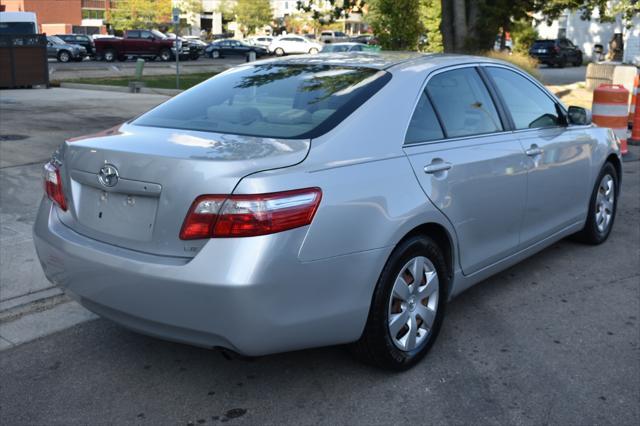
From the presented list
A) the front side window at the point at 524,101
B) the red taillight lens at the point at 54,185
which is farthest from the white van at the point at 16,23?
the red taillight lens at the point at 54,185

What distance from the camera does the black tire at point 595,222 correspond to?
599 cm

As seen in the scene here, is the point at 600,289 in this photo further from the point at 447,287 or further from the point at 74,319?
the point at 74,319

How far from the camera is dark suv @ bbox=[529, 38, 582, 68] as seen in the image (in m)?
42.1

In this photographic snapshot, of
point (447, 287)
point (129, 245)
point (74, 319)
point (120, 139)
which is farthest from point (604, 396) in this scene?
point (74, 319)

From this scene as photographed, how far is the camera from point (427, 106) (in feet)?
13.6

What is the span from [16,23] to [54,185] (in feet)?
94.6

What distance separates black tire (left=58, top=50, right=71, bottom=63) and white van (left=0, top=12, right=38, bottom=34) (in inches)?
514

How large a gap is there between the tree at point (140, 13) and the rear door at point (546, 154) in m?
76.0

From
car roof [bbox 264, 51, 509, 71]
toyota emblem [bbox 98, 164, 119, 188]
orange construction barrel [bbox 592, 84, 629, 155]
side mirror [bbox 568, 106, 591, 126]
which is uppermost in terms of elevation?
car roof [bbox 264, 51, 509, 71]

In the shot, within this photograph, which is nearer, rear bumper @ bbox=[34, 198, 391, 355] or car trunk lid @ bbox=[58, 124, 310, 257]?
rear bumper @ bbox=[34, 198, 391, 355]

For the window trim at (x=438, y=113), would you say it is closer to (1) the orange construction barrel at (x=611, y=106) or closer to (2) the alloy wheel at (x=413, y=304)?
(2) the alloy wheel at (x=413, y=304)

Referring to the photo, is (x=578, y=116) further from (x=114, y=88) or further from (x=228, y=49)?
(x=228, y=49)

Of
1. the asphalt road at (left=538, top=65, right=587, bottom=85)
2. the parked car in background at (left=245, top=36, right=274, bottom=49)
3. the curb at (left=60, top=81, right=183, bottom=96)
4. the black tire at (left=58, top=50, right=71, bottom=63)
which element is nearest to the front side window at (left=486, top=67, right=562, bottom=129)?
the curb at (left=60, top=81, right=183, bottom=96)

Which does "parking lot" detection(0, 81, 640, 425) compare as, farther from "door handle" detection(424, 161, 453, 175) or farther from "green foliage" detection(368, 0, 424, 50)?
"green foliage" detection(368, 0, 424, 50)
